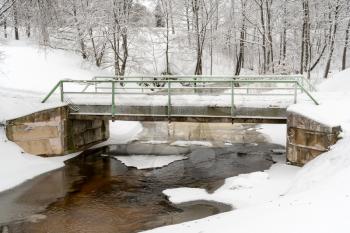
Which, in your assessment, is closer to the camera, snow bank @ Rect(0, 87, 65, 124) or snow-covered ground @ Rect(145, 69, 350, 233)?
snow-covered ground @ Rect(145, 69, 350, 233)

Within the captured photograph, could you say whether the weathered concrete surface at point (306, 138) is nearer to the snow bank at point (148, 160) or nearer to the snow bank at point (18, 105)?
the snow bank at point (148, 160)

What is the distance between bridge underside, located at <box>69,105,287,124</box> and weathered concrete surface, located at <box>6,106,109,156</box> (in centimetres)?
61

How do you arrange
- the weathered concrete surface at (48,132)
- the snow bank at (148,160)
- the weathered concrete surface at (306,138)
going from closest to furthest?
the weathered concrete surface at (306,138)
the weathered concrete surface at (48,132)
the snow bank at (148,160)

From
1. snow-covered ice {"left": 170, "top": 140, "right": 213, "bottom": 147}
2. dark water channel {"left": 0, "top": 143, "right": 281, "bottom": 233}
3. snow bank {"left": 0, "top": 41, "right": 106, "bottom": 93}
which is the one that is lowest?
dark water channel {"left": 0, "top": 143, "right": 281, "bottom": 233}

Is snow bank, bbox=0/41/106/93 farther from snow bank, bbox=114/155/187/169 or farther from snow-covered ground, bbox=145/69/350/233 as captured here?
snow-covered ground, bbox=145/69/350/233

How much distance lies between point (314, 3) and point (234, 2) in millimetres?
8890

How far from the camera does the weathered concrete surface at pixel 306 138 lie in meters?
13.8

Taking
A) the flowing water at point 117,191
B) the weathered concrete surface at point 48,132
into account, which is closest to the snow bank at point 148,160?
the flowing water at point 117,191

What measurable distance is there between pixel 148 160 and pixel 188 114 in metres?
2.49

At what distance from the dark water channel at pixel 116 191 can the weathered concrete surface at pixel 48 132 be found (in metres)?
0.86

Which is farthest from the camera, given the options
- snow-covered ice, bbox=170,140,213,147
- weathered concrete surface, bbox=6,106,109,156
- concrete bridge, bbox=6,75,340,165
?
snow-covered ice, bbox=170,140,213,147

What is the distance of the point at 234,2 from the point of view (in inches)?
1661

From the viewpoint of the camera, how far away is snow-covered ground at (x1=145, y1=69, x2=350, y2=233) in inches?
286

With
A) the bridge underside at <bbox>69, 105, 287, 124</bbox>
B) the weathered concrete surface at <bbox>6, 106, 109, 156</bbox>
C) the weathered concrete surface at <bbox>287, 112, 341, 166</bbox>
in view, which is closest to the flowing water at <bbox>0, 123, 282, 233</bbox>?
the weathered concrete surface at <bbox>6, 106, 109, 156</bbox>
